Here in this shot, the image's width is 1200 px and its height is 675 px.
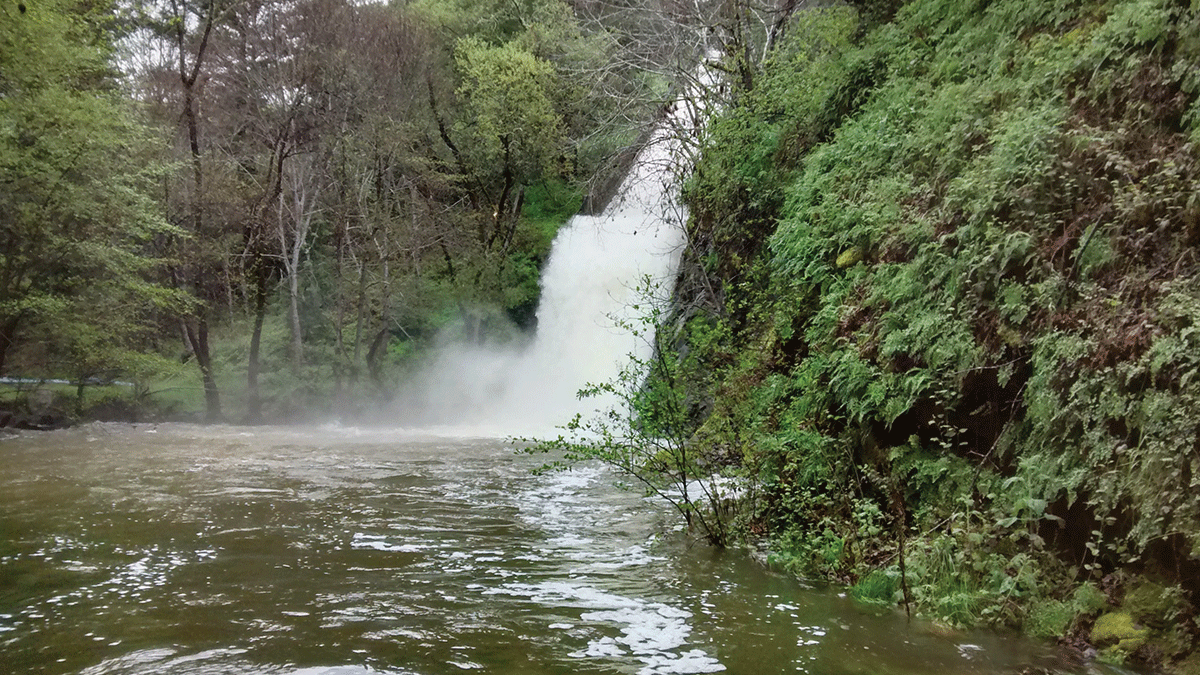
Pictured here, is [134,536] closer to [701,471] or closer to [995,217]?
[701,471]

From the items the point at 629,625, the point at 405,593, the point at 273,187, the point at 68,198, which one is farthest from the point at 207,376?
the point at 629,625

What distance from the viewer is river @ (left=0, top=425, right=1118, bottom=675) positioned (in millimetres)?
4590

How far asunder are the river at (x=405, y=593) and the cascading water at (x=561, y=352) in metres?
11.4

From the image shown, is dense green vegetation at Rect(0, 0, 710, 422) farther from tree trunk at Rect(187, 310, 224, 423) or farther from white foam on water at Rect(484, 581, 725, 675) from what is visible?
white foam on water at Rect(484, 581, 725, 675)

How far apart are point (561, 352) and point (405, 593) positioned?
63.7 ft

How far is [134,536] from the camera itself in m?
7.62

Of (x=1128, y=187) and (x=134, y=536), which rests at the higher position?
(x=1128, y=187)

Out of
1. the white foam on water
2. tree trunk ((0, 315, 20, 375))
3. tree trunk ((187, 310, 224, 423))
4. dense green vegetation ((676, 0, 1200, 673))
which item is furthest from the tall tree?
the white foam on water

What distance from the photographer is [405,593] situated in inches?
234

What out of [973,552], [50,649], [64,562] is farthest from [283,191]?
[973,552]

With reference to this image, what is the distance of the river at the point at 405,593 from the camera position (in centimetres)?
459

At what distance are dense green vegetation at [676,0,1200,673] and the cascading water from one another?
12.6 m

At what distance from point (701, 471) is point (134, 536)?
535cm

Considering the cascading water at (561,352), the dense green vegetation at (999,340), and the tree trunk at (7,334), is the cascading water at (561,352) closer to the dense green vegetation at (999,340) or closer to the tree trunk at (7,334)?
the tree trunk at (7,334)
